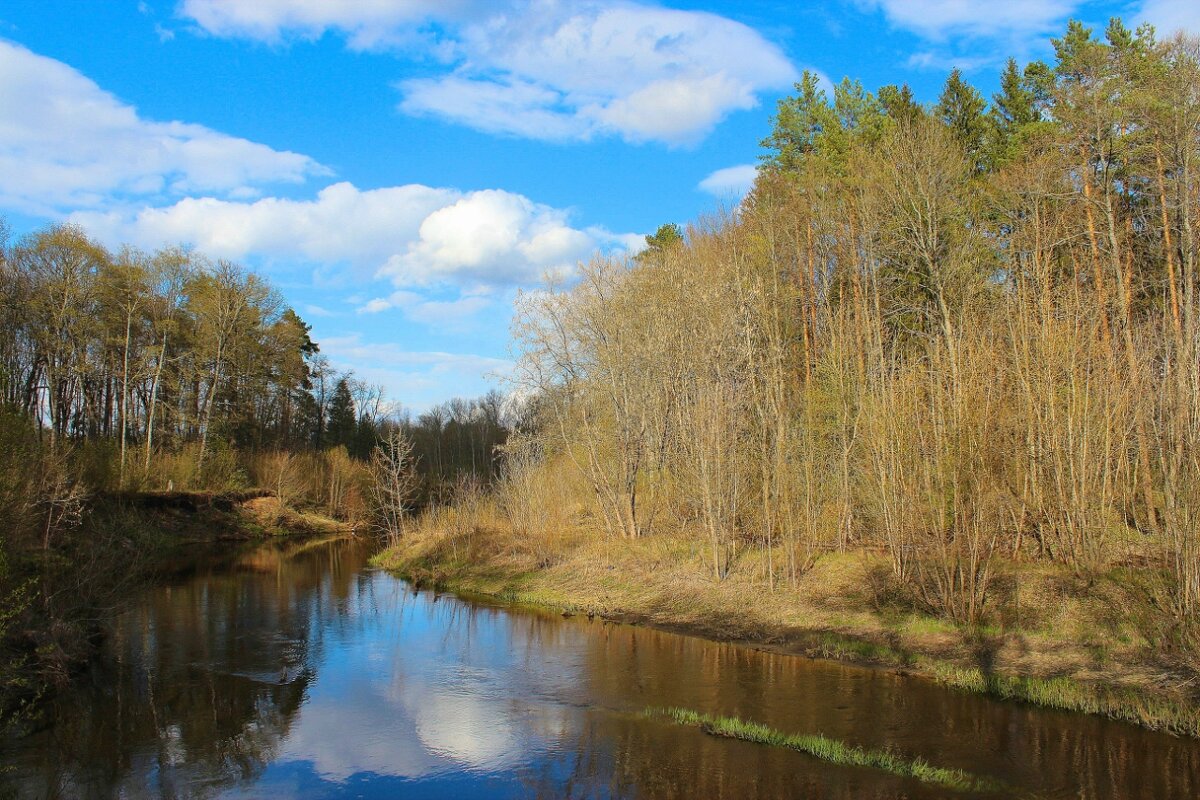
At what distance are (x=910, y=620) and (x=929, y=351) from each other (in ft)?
18.8

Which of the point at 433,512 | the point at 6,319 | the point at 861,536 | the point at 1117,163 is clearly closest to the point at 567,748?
the point at 861,536

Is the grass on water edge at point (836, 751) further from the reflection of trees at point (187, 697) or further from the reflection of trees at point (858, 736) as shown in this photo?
the reflection of trees at point (187, 697)

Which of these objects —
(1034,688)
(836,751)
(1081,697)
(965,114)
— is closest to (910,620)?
(1034,688)

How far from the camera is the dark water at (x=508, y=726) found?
9.17 meters

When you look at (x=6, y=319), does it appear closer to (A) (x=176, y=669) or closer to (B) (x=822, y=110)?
(A) (x=176, y=669)

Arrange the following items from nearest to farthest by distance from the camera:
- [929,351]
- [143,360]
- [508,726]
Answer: [508,726], [929,351], [143,360]

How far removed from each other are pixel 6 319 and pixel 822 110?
36.1 meters

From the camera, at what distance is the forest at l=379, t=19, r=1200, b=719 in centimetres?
1489

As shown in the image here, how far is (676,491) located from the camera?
82.9 feet

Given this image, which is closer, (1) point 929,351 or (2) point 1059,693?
(2) point 1059,693

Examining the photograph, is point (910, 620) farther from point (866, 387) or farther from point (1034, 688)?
point (866, 387)

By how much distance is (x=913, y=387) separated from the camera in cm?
1552

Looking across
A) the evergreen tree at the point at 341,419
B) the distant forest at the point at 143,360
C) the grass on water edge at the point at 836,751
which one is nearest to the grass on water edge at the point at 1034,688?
the grass on water edge at the point at 836,751

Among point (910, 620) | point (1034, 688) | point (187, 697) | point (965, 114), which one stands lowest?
point (187, 697)
